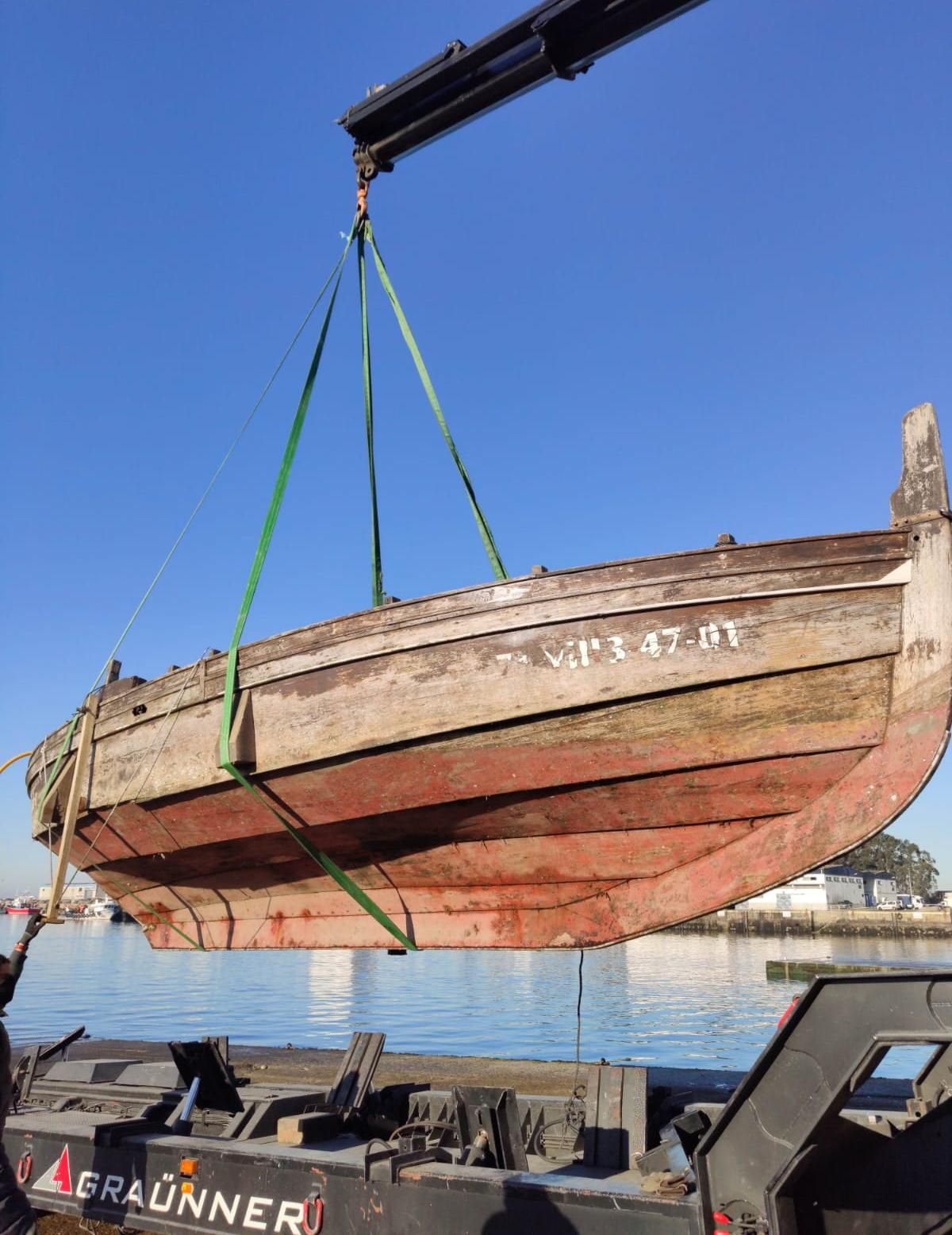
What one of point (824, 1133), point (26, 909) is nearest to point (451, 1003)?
point (26, 909)

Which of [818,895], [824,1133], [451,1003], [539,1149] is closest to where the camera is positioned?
[824,1133]

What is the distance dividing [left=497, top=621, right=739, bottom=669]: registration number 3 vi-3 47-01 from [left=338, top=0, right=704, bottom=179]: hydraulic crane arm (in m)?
4.31

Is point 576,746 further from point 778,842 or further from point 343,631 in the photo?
point 343,631

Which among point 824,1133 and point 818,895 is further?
point 818,895

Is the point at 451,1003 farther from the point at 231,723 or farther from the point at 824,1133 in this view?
the point at 824,1133

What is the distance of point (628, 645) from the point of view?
172 inches

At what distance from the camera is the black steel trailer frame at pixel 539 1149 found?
107 inches

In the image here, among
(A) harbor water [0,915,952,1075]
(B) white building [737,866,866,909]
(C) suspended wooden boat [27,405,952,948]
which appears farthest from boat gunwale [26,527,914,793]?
(B) white building [737,866,866,909]

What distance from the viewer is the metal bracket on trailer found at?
2549 mm

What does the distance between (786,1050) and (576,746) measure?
188 cm

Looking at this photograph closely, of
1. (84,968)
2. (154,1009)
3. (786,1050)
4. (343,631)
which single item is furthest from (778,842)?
(84,968)

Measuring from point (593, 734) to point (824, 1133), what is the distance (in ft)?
6.60

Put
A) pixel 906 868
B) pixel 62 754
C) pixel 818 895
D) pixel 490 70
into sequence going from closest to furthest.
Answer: pixel 490 70, pixel 62 754, pixel 818 895, pixel 906 868

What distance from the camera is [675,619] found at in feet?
14.2
